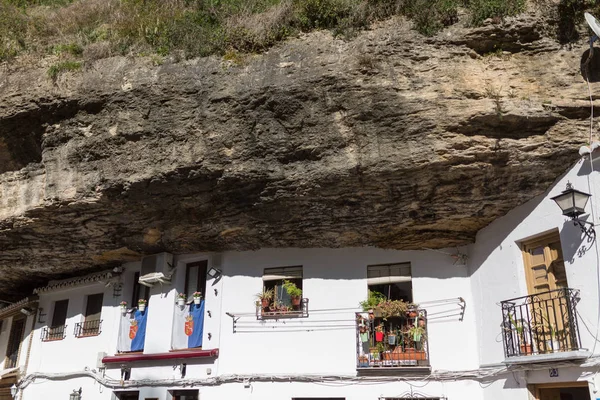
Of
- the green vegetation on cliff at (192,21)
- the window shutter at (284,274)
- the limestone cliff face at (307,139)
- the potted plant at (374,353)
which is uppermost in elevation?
the green vegetation on cliff at (192,21)

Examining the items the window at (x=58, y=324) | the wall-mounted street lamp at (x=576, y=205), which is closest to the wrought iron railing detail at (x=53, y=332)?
the window at (x=58, y=324)

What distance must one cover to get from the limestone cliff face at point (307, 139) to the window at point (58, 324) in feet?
13.6

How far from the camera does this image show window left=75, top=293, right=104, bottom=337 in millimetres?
14336

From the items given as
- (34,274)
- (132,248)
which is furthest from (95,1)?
(34,274)

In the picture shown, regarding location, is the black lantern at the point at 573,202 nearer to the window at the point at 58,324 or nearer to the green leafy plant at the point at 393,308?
the green leafy plant at the point at 393,308

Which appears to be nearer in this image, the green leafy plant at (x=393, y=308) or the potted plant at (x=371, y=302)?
the green leafy plant at (x=393, y=308)

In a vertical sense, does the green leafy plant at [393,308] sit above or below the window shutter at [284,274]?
below

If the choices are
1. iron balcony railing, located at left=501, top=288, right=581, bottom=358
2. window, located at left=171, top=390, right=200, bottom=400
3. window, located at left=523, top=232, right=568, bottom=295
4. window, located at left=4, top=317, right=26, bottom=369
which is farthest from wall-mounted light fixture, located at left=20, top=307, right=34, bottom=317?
window, located at left=523, top=232, right=568, bottom=295

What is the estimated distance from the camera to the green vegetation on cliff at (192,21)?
9289 mm

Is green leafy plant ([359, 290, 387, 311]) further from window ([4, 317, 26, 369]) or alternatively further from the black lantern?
window ([4, 317, 26, 369])

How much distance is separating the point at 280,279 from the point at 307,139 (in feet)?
12.8

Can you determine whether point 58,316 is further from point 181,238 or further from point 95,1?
point 95,1

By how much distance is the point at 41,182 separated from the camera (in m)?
11.3

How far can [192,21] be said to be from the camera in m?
10.8
